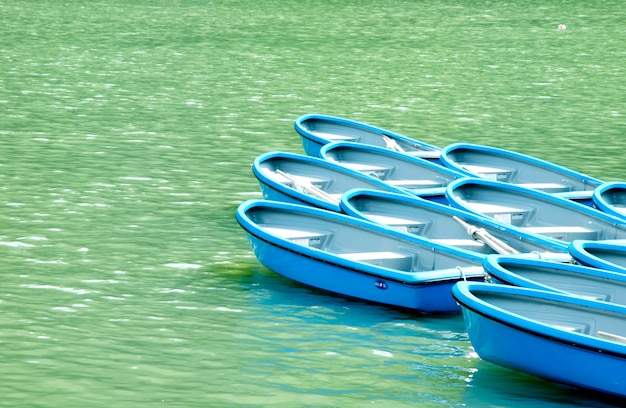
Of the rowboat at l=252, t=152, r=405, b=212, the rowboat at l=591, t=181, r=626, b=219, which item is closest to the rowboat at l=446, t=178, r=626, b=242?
the rowboat at l=591, t=181, r=626, b=219

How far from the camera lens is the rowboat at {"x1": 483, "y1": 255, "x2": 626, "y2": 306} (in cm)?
1511

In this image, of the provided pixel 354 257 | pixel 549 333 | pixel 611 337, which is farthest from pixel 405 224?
pixel 549 333

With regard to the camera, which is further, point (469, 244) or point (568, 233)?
point (568, 233)

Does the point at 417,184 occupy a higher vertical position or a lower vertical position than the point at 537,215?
lower

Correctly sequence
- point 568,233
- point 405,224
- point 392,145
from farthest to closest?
1. point 392,145
2. point 568,233
3. point 405,224

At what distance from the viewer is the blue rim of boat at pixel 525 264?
1469 cm

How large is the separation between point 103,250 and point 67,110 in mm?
13600

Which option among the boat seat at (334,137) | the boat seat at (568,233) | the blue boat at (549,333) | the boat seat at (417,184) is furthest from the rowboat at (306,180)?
the blue boat at (549,333)

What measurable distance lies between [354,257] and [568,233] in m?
3.73

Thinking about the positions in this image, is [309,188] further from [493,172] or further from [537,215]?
[493,172]

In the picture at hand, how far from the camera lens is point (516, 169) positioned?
A: 23359 millimetres

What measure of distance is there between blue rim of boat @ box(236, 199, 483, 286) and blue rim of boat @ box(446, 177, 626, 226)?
2.19 m

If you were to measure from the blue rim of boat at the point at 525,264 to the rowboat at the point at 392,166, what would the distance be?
549 cm

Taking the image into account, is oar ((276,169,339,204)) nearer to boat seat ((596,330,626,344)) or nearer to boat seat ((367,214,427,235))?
boat seat ((367,214,427,235))
